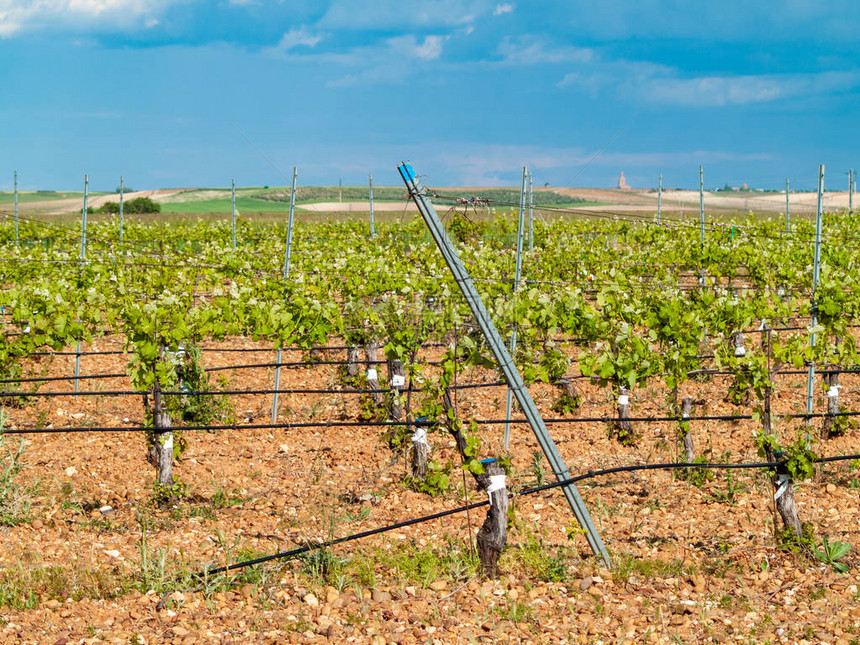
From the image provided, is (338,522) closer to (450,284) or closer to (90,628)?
(90,628)

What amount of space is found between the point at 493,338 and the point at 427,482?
Result: 2.40 metres

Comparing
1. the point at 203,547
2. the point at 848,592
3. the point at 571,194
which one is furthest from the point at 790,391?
the point at 571,194

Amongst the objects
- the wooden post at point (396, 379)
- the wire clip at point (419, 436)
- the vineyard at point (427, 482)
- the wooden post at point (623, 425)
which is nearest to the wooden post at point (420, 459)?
the vineyard at point (427, 482)

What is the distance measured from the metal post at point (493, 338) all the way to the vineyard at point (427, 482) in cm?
15

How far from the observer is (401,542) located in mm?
6141

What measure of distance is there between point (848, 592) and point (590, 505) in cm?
224

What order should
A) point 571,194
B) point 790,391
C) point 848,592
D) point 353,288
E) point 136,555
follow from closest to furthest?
point 848,592 < point 136,555 < point 790,391 < point 353,288 < point 571,194

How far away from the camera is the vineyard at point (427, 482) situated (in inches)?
198

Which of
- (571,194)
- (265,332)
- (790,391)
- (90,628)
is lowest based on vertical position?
(90,628)

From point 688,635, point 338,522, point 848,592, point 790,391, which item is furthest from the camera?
point 790,391

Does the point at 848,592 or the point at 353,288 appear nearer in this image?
the point at 848,592

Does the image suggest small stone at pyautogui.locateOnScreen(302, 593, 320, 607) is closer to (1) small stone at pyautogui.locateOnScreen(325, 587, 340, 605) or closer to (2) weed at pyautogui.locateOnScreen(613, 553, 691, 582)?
(1) small stone at pyautogui.locateOnScreen(325, 587, 340, 605)

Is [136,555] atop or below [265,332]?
below

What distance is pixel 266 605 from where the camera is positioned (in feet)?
16.8
